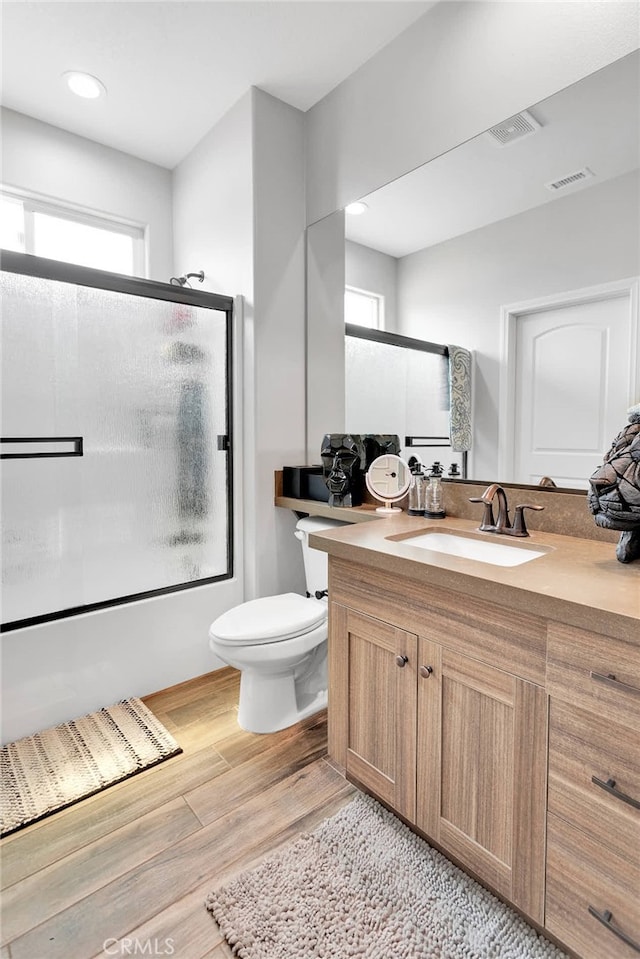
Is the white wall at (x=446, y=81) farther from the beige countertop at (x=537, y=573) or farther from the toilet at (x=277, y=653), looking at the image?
the toilet at (x=277, y=653)

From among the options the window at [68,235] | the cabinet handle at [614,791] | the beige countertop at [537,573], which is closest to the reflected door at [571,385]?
the beige countertop at [537,573]

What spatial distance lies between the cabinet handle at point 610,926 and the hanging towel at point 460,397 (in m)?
1.30

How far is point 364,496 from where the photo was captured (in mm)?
2209

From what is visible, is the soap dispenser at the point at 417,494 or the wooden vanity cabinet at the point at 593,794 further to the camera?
the soap dispenser at the point at 417,494

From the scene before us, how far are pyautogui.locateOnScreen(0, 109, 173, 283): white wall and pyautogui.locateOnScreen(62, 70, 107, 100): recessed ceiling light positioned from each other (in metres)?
0.36

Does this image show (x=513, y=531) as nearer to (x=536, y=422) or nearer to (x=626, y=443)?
(x=536, y=422)

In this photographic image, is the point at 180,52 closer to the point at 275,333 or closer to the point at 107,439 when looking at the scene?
the point at 275,333

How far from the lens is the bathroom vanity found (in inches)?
35.8

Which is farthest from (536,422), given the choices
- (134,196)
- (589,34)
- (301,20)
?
(134,196)

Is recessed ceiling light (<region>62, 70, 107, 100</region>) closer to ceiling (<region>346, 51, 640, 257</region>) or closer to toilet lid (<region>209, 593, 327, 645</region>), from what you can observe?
ceiling (<region>346, 51, 640, 257</region>)

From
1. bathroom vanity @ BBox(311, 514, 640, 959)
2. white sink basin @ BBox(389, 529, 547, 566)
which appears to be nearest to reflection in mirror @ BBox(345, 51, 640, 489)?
white sink basin @ BBox(389, 529, 547, 566)

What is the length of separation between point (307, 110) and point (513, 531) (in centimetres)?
231

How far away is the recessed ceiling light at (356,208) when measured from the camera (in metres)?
2.18

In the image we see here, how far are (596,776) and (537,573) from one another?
1.32ft
